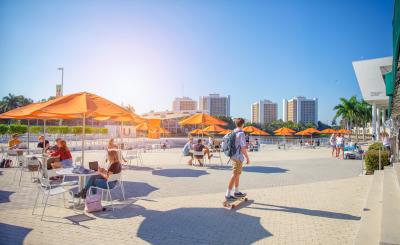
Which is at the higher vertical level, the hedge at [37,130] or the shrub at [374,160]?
the hedge at [37,130]

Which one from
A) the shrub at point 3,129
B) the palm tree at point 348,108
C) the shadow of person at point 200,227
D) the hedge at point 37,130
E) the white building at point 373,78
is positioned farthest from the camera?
the palm tree at point 348,108

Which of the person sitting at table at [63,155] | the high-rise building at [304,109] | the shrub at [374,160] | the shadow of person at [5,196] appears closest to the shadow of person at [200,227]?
the shadow of person at [5,196]

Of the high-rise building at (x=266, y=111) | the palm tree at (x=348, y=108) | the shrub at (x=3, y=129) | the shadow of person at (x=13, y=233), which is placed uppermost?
the high-rise building at (x=266, y=111)

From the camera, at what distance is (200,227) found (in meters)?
4.80

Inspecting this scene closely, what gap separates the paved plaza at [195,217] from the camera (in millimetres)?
4324

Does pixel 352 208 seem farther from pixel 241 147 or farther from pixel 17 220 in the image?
pixel 17 220

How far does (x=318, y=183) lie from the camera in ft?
29.3

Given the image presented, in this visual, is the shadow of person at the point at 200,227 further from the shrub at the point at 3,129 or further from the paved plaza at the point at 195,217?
the shrub at the point at 3,129

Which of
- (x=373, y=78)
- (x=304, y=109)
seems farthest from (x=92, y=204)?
(x=304, y=109)

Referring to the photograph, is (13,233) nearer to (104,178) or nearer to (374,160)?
(104,178)

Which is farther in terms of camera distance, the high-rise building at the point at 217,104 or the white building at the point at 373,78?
the high-rise building at the point at 217,104

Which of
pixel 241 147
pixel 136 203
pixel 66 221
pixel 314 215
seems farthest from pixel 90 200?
pixel 314 215

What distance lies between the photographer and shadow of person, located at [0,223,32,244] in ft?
13.6

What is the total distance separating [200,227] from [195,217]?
20.8 inches
